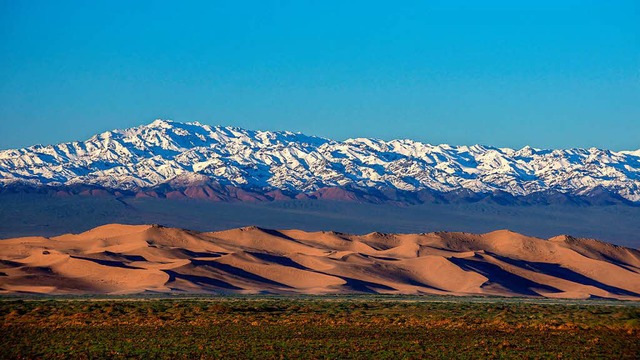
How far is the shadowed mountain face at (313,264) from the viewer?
99.5 m

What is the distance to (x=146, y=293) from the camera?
87.5 metres

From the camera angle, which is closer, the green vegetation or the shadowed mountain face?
the green vegetation

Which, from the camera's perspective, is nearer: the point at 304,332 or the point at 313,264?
the point at 304,332

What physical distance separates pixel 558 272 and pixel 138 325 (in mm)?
75651

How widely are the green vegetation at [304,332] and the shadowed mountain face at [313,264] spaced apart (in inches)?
1407

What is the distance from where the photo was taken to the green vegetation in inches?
1642

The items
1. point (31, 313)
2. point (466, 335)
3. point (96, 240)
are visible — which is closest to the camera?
point (466, 335)

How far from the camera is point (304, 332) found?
47.8 meters

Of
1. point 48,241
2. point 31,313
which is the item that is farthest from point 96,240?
point 31,313

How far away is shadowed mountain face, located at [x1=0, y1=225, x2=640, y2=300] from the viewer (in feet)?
326

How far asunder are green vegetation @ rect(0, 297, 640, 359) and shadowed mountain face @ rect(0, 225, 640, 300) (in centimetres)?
3574

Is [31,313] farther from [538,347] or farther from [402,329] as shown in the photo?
[538,347]

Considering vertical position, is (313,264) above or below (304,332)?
below

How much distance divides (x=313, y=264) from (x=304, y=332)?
6641 centimetres
